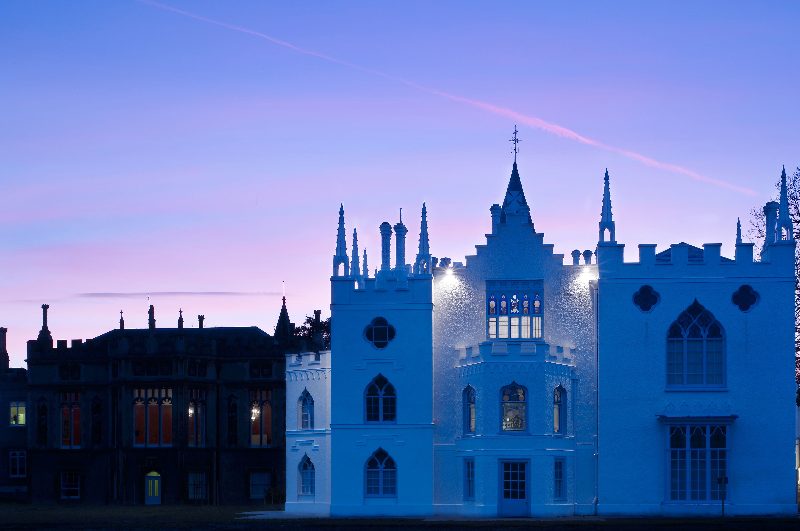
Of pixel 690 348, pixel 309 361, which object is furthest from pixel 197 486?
pixel 690 348

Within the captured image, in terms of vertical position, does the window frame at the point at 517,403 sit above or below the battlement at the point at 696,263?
below

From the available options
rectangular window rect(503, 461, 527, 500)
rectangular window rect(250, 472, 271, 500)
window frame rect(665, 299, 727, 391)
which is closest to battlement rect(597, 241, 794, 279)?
window frame rect(665, 299, 727, 391)

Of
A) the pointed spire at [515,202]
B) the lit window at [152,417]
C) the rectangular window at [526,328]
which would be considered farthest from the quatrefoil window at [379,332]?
the lit window at [152,417]

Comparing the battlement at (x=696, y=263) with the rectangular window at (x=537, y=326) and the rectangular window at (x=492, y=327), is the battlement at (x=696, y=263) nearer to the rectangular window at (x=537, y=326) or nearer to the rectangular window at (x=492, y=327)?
the rectangular window at (x=537, y=326)

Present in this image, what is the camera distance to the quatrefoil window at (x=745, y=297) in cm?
5550

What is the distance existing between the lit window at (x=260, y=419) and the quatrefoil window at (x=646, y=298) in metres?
31.7

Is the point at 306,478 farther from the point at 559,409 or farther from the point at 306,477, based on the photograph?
the point at 559,409

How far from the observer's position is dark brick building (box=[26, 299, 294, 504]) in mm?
79938

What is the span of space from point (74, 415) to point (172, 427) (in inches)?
244

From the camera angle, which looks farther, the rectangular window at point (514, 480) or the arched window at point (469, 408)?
the arched window at point (469, 408)

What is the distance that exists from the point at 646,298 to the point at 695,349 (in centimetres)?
263

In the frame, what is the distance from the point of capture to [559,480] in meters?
55.2

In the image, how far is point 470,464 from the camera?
55500 mm

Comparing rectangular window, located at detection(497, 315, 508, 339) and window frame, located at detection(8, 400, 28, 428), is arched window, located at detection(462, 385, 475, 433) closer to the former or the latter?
rectangular window, located at detection(497, 315, 508, 339)
